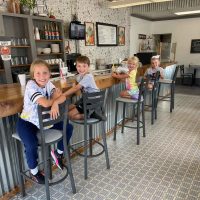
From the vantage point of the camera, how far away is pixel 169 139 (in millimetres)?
3330

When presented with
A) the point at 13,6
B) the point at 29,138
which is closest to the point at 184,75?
the point at 13,6

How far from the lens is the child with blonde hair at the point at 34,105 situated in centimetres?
165

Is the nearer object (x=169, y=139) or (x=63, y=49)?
(x=169, y=139)

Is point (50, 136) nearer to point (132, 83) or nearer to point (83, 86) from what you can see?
point (83, 86)

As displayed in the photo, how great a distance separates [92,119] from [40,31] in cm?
343

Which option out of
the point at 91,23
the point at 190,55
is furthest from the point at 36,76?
the point at 190,55

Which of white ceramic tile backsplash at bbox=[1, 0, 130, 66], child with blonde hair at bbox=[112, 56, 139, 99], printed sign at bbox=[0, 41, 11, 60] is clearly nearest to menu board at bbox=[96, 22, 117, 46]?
A: white ceramic tile backsplash at bbox=[1, 0, 130, 66]

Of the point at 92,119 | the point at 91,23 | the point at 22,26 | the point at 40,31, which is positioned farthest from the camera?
the point at 91,23

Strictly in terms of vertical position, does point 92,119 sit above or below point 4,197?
above

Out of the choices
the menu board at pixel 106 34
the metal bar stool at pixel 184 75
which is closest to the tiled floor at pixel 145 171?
the menu board at pixel 106 34

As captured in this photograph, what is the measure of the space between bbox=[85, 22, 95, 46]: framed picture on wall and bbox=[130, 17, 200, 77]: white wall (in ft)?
9.47

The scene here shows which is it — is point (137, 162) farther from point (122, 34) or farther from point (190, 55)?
point (190, 55)

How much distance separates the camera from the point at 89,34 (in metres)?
6.49

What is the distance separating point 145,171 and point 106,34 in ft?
19.4
